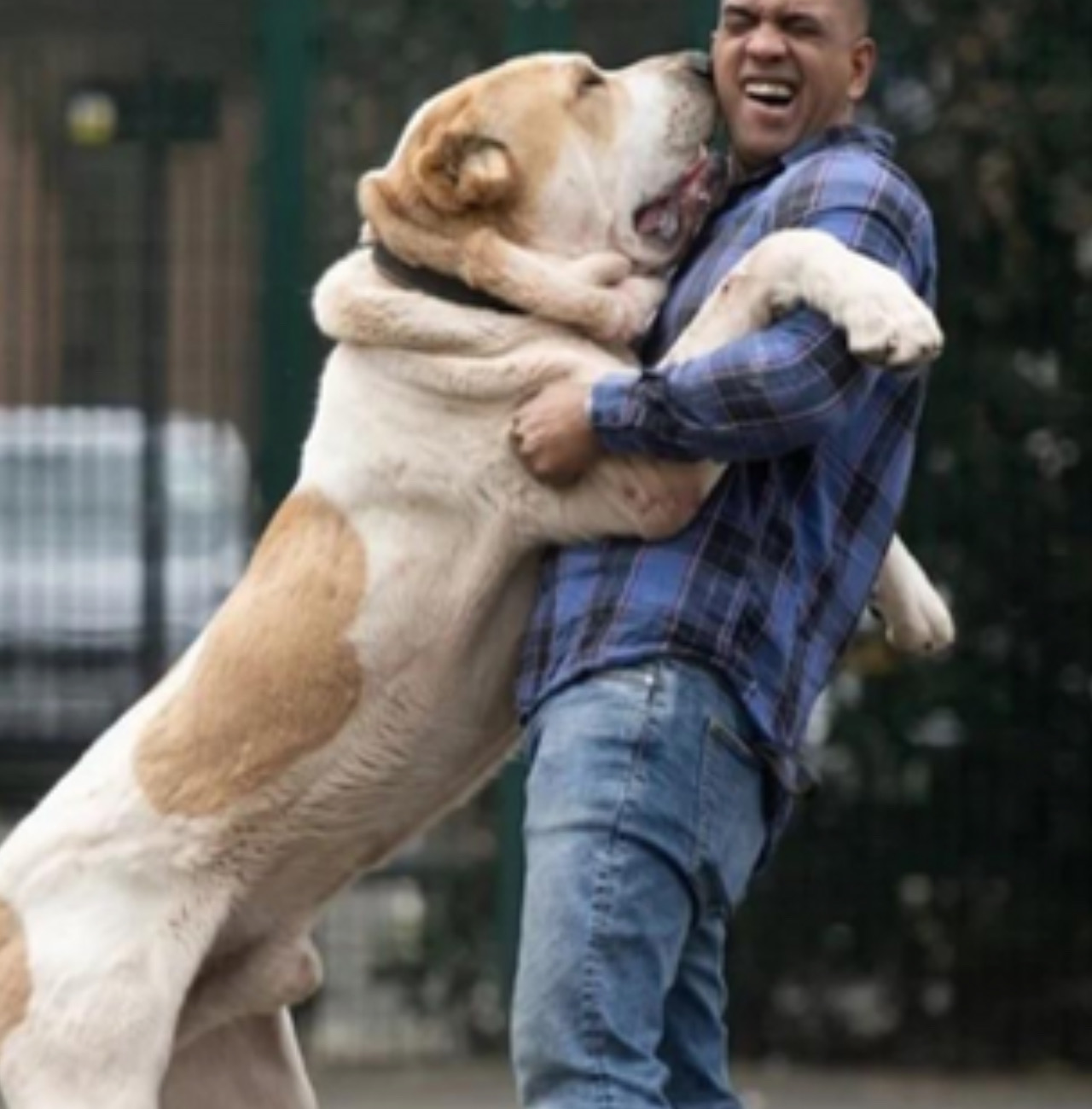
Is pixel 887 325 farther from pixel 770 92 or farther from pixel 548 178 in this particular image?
pixel 548 178

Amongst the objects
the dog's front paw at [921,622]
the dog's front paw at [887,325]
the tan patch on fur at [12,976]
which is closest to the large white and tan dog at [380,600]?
the tan patch on fur at [12,976]

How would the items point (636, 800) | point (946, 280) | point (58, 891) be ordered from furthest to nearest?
1. point (946, 280)
2. point (58, 891)
3. point (636, 800)

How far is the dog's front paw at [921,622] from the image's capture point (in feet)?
19.3

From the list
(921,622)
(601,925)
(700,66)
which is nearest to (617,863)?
(601,925)

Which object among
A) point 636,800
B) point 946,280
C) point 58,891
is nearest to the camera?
point 636,800

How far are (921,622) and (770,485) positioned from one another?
24.4 inches

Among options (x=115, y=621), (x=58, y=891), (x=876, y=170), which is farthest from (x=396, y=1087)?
(x=876, y=170)

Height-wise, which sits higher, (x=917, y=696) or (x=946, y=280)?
(x=946, y=280)

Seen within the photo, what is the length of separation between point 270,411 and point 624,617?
13.8ft

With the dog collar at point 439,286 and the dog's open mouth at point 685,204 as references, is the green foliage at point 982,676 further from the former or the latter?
the dog collar at point 439,286

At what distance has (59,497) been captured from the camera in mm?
9523

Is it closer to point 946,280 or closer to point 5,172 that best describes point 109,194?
point 5,172

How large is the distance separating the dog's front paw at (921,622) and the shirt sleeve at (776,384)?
2.06 feet

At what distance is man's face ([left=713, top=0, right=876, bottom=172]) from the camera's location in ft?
17.7
